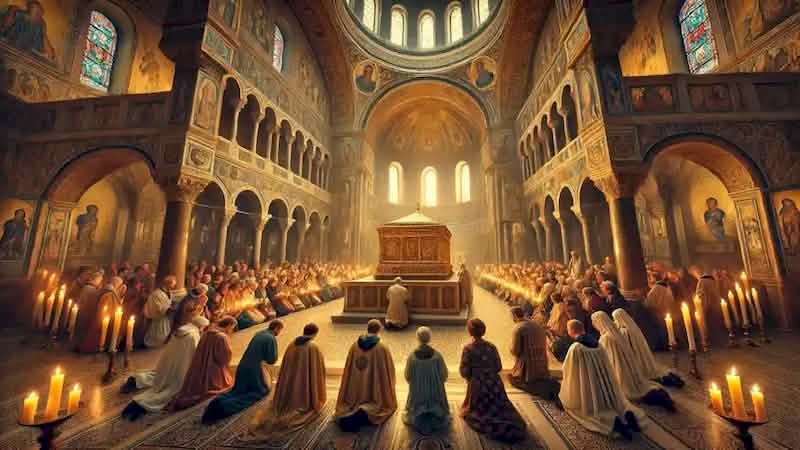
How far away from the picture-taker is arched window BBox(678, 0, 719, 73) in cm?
941

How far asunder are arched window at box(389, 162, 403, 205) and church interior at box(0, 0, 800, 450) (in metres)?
9.20

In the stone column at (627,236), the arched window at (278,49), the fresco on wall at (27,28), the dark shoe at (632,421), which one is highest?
the arched window at (278,49)

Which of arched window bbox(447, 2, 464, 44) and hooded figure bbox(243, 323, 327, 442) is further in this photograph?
arched window bbox(447, 2, 464, 44)

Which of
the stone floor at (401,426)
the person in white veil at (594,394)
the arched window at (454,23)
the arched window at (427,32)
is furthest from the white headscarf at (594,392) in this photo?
the arched window at (427,32)

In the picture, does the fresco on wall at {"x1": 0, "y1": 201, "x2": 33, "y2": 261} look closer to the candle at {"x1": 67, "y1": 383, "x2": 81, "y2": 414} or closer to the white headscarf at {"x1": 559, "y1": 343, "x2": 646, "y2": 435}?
the candle at {"x1": 67, "y1": 383, "x2": 81, "y2": 414}

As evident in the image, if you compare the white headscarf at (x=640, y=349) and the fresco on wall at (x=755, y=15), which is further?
the fresco on wall at (x=755, y=15)

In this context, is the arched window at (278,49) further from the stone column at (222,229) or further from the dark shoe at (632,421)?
the dark shoe at (632,421)

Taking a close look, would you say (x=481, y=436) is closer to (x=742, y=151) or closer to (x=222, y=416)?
(x=222, y=416)

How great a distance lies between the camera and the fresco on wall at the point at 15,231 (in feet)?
23.3

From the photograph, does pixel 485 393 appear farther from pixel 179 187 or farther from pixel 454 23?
pixel 454 23

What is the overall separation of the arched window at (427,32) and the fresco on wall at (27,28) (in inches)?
747

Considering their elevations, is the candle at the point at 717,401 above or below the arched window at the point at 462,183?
below

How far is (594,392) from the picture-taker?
2.92 meters

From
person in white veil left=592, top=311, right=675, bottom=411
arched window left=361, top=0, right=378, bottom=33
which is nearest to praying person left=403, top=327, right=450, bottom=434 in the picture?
person in white veil left=592, top=311, right=675, bottom=411
